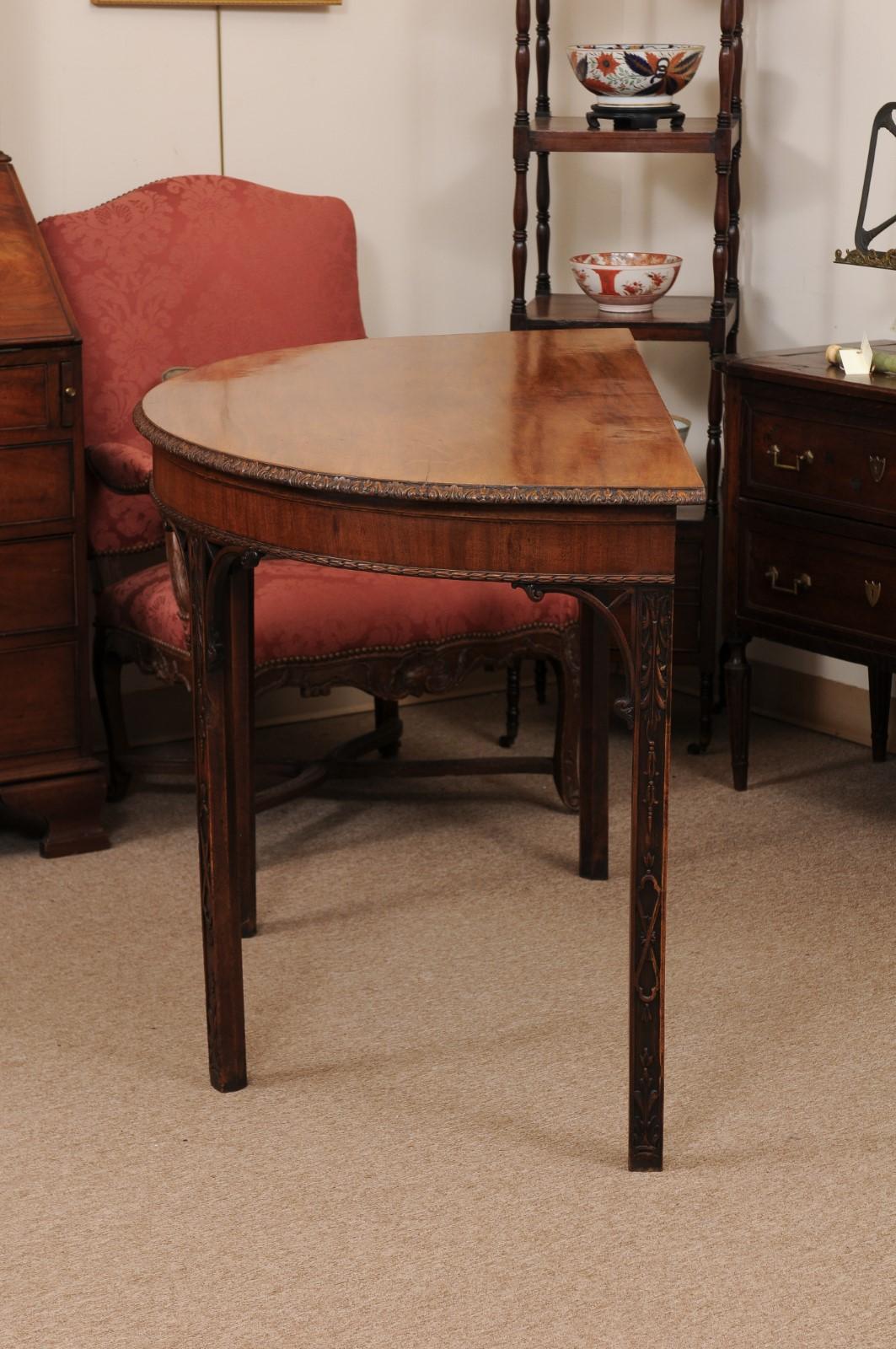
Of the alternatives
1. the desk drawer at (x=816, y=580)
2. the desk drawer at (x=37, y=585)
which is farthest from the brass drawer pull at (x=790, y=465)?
the desk drawer at (x=37, y=585)

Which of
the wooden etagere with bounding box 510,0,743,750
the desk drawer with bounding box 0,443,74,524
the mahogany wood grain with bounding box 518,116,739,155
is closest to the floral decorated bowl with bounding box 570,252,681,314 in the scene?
the wooden etagere with bounding box 510,0,743,750

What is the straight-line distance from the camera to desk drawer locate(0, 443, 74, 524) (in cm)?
319

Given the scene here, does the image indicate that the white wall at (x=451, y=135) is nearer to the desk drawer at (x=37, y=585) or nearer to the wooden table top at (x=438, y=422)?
the desk drawer at (x=37, y=585)

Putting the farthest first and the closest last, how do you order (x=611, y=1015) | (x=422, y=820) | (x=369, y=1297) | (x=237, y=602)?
(x=422, y=820) → (x=611, y=1015) → (x=237, y=602) → (x=369, y=1297)

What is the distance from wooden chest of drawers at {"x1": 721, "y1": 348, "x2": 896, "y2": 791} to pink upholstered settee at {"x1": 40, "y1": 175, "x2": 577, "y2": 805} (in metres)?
0.50

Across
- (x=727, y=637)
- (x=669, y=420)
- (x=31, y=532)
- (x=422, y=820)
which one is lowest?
(x=422, y=820)

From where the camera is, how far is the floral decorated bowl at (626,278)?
3904 millimetres

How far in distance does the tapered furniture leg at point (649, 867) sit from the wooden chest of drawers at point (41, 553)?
1580 millimetres

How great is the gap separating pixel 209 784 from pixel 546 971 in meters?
0.81

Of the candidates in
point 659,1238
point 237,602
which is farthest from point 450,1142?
point 237,602

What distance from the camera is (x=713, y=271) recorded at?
397 centimetres

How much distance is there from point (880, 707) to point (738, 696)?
1.31ft

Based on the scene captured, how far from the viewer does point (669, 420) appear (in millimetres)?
2273

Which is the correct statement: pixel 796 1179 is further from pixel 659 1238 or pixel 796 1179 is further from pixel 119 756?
pixel 119 756
